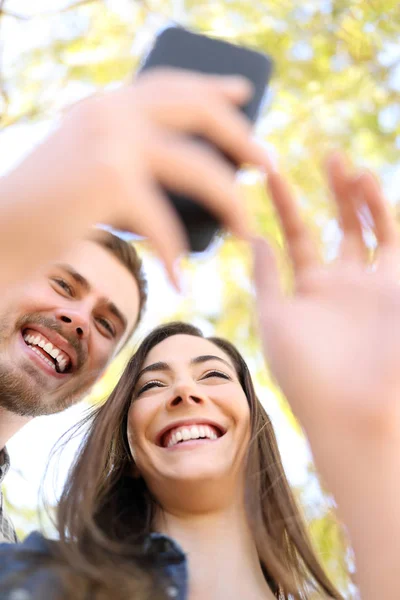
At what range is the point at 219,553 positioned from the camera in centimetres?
196

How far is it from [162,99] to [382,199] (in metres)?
0.64

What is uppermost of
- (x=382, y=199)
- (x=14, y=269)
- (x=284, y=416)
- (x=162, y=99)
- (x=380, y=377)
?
(x=162, y=99)

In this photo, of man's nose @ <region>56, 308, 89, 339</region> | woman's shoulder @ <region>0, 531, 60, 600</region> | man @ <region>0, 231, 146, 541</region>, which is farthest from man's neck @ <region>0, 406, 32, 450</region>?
woman's shoulder @ <region>0, 531, 60, 600</region>

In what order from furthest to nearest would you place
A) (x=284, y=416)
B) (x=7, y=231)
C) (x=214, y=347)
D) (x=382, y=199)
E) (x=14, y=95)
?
(x=284, y=416), (x=14, y=95), (x=214, y=347), (x=382, y=199), (x=7, y=231)

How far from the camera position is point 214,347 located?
245 centimetres

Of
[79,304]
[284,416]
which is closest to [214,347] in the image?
[79,304]

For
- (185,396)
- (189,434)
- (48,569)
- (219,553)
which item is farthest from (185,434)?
(48,569)

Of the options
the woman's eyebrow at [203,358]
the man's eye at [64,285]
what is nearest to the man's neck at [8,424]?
the man's eye at [64,285]

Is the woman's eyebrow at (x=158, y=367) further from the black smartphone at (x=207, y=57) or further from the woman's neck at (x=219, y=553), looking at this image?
the black smartphone at (x=207, y=57)

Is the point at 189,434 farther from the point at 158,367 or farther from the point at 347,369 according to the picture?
the point at 347,369

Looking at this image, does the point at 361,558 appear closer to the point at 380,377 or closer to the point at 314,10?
the point at 380,377

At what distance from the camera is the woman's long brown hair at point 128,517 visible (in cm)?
157

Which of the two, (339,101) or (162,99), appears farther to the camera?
(339,101)

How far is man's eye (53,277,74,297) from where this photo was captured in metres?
2.81
